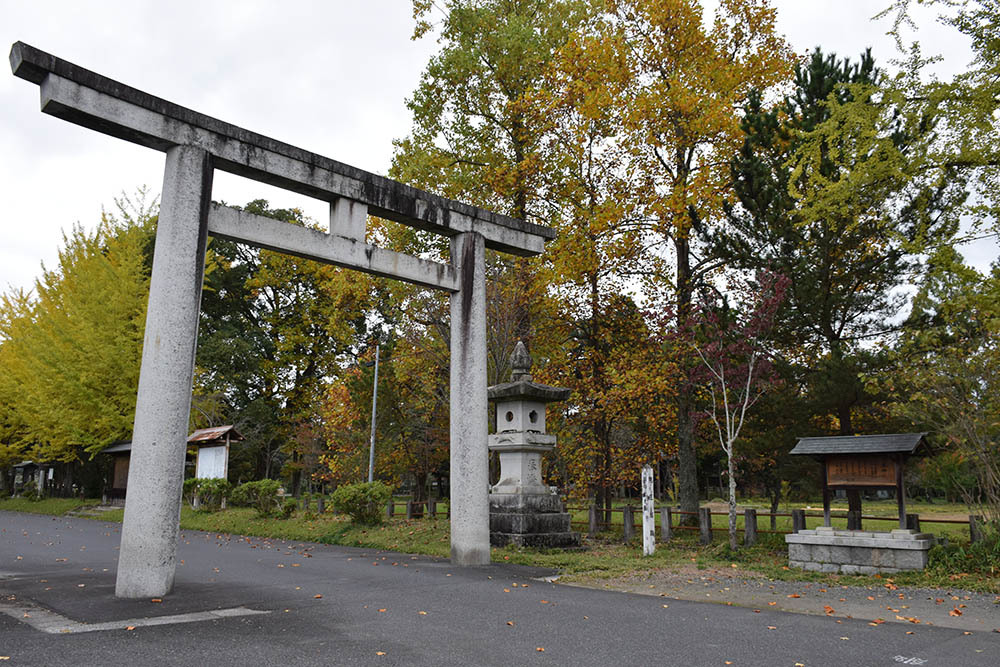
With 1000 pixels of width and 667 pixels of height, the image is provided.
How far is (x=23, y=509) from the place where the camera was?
26.5 meters

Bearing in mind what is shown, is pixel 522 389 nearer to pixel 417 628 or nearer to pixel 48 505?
pixel 417 628

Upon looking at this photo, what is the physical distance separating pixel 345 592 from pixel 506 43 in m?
15.8

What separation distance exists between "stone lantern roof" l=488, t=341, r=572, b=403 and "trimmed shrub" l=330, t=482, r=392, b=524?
15.4 feet

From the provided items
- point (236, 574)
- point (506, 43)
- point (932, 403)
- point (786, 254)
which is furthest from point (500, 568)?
point (506, 43)

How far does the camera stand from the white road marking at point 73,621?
5430 millimetres

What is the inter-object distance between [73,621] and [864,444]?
10383 millimetres

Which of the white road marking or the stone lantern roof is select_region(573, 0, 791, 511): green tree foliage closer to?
the stone lantern roof

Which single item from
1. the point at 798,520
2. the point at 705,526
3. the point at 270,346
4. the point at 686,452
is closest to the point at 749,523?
the point at 798,520

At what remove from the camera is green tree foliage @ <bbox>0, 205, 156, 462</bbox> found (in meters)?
22.9

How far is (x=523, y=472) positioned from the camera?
12781mm

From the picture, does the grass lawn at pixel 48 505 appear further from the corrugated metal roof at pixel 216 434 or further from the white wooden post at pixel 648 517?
the white wooden post at pixel 648 517

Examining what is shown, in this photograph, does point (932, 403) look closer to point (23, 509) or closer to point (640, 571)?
point (640, 571)

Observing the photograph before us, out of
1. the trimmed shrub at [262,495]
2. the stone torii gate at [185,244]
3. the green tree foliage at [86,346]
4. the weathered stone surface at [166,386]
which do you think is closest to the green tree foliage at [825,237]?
the stone torii gate at [185,244]

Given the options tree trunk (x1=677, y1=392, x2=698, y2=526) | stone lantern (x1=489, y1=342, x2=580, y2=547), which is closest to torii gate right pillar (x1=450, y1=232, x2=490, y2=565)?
stone lantern (x1=489, y1=342, x2=580, y2=547)
